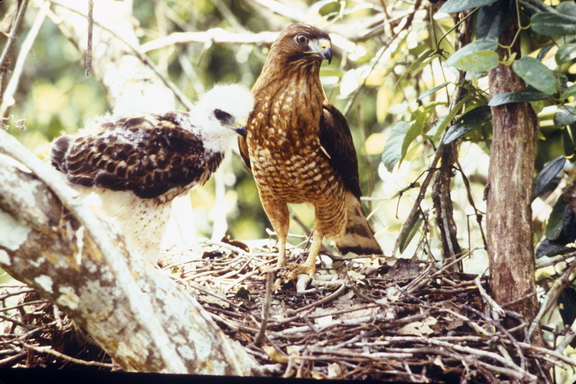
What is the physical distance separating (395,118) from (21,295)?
1.53 metres

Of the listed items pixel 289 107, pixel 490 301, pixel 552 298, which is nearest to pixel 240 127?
pixel 289 107

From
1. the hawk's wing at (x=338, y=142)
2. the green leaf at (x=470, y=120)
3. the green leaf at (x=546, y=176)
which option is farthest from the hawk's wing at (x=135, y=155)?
the green leaf at (x=546, y=176)

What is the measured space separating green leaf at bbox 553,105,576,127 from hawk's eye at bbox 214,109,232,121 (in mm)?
1091

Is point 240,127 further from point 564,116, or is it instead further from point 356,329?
point 564,116

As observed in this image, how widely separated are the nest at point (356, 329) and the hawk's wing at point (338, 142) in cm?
39

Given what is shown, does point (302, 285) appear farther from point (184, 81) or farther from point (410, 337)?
point (184, 81)

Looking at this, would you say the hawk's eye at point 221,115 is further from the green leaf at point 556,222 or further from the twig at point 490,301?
the green leaf at point 556,222

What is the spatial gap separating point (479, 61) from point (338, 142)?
676 mm

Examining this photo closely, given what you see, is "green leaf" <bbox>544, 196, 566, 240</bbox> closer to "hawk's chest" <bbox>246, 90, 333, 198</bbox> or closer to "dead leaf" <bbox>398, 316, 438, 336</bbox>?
"dead leaf" <bbox>398, 316, 438, 336</bbox>

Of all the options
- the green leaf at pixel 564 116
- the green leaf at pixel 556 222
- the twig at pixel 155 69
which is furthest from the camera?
the twig at pixel 155 69

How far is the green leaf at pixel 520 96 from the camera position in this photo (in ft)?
4.70

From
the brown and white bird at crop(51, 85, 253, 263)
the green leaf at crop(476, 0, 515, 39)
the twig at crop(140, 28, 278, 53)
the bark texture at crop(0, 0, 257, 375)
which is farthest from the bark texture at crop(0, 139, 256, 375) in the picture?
the green leaf at crop(476, 0, 515, 39)

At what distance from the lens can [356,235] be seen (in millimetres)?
2232

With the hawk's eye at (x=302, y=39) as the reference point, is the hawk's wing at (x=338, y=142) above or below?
below
